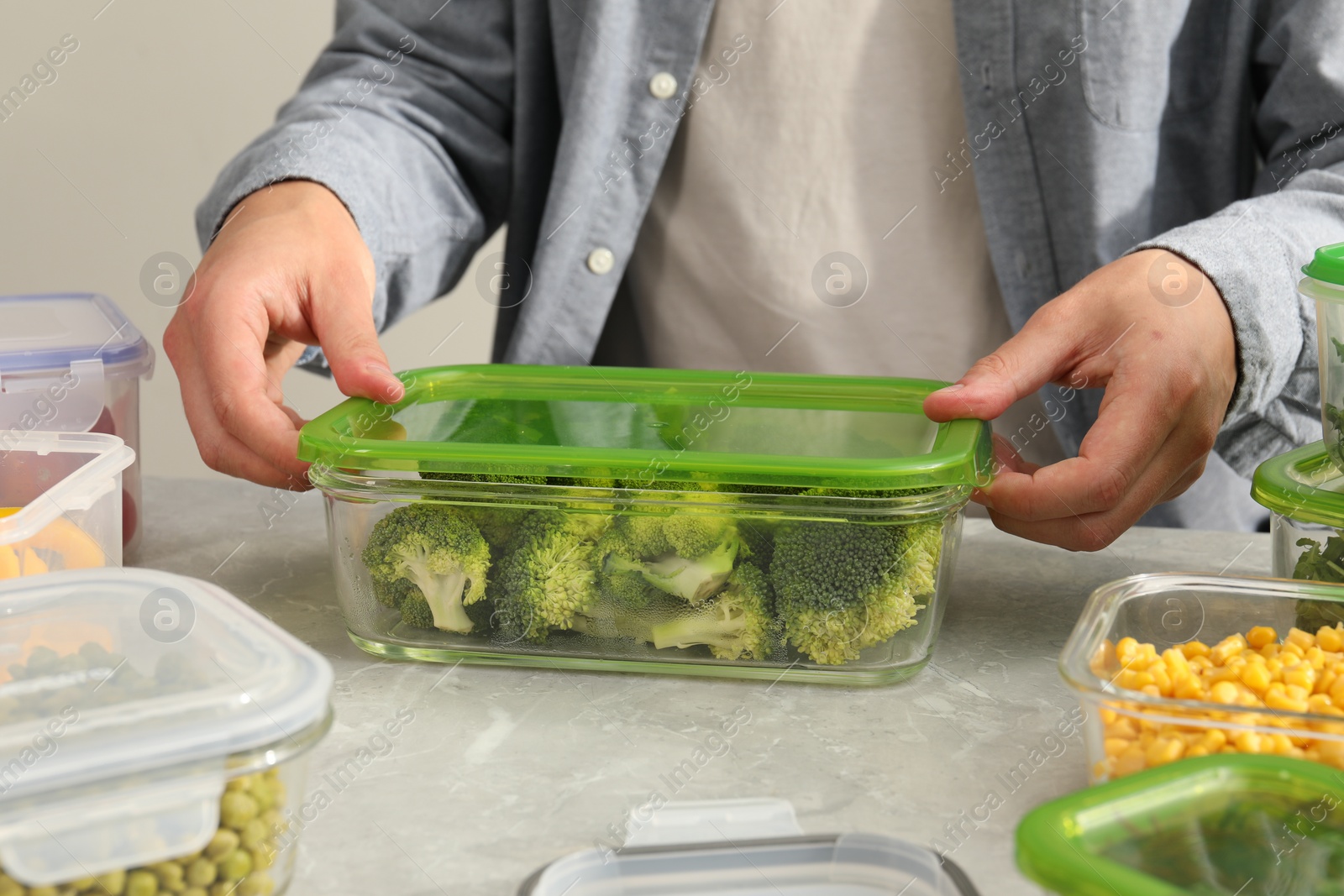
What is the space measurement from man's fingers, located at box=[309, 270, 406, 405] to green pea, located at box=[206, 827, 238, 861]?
427mm

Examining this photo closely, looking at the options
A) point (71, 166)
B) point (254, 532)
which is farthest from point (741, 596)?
point (71, 166)

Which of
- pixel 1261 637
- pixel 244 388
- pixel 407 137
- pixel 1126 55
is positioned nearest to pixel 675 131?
pixel 407 137

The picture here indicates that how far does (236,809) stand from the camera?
0.48 metres

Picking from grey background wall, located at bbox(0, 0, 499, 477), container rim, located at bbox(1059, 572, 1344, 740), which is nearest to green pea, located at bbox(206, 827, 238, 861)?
container rim, located at bbox(1059, 572, 1344, 740)

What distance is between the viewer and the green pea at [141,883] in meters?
0.47

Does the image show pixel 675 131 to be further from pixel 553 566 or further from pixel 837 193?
pixel 553 566

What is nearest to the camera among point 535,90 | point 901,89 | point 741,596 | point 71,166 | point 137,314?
point 741,596

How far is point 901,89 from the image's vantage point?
1.26m

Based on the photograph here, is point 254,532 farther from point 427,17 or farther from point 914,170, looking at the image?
point 914,170

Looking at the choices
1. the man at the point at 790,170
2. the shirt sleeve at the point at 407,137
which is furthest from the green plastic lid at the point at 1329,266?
the shirt sleeve at the point at 407,137

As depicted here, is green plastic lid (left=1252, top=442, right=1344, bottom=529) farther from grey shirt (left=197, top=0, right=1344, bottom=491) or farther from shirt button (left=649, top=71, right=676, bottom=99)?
shirt button (left=649, top=71, right=676, bottom=99)

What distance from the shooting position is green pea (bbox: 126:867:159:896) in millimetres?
468

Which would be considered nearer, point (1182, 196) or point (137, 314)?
point (1182, 196)

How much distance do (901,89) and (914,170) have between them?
0.30 ft
